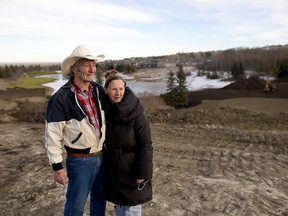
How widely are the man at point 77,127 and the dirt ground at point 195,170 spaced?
1448 millimetres

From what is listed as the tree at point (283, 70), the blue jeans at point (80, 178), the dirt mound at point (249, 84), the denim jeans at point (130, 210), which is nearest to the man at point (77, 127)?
the blue jeans at point (80, 178)

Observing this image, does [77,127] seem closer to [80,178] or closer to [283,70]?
[80,178]

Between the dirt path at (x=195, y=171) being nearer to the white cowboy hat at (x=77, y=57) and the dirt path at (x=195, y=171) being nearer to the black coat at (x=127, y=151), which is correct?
the black coat at (x=127, y=151)

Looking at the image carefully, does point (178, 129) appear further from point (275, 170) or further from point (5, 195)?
point (5, 195)

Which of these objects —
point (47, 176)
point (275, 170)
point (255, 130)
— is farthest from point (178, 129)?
point (47, 176)

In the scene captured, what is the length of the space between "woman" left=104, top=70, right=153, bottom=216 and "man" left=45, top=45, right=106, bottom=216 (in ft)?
0.35

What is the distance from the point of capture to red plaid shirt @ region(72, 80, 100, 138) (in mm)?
2430

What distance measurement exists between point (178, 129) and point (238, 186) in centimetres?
399

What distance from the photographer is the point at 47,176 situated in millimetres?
4980

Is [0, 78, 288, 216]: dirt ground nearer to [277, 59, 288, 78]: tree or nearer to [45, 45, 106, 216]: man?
[45, 45, 106, 216]: man

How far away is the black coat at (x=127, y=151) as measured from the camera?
2.48m

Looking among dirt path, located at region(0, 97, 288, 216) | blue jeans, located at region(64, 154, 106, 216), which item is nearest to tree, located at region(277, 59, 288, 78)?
dirt path, located at region(0, 97, 288, 216)

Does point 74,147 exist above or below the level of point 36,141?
above

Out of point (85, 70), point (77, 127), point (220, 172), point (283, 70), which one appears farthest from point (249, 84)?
point (77, 127)
